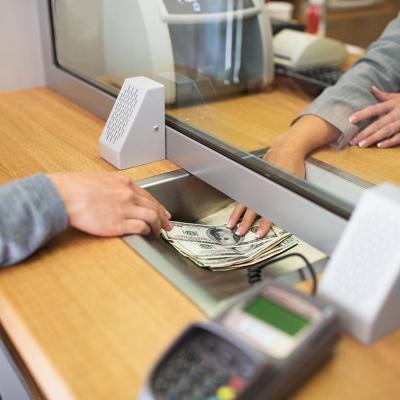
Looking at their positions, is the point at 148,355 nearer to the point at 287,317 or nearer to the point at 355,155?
the point at 287,317

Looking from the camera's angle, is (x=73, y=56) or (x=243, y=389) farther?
(x=73, y=56)

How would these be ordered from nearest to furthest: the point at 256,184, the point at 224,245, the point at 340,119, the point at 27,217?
the point at 27,217, the point at 256,184, the point at 224,245, the point at 340,119

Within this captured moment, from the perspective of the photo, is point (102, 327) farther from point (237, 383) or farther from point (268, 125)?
point (268, 125)

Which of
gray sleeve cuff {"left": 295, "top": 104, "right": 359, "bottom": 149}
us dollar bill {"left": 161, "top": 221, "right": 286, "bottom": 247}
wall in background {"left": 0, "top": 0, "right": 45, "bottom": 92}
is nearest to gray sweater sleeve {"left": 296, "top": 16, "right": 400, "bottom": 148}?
gray sleeve cuff {"left": 295, "top": 104, "right": 359, "bottom": 149}

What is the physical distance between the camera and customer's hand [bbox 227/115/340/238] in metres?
0.96

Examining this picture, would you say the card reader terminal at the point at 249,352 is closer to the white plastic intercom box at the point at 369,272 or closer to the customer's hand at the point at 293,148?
the white plastic intercom box at the point at 369,272

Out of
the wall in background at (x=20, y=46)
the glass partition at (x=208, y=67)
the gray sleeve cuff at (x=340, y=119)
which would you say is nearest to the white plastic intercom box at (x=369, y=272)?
the glass partition at (x=208, y=67)

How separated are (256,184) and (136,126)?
29 cm

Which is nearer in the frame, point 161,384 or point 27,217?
point 161,384

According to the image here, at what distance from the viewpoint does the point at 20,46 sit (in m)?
1.51

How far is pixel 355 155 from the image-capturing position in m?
1.09

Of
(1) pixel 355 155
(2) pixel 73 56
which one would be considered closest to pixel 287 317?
(1) pixel 355 155

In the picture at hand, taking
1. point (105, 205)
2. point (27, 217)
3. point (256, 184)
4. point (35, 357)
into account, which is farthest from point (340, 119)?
point (35, 357)

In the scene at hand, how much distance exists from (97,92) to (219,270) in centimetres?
59
